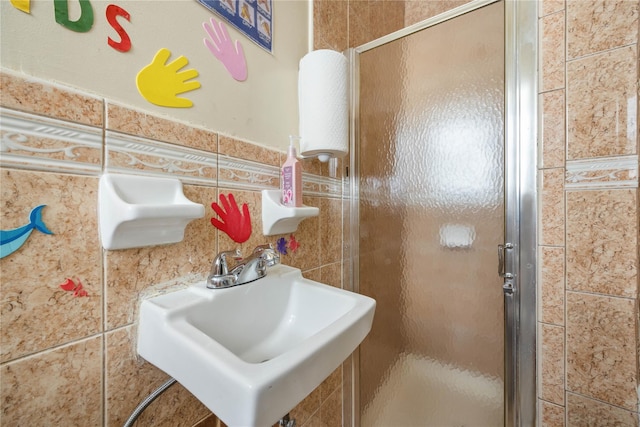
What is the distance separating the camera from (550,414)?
0.84 metres

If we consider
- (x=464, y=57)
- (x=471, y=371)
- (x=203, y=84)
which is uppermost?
(x=464, y=57)

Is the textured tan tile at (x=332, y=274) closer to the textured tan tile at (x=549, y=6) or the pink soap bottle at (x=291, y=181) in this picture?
the pink soap bottle at (x=291, y=181)

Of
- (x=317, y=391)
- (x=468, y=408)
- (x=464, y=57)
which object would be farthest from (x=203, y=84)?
(x=468, y=408)

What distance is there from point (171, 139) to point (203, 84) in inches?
7.0

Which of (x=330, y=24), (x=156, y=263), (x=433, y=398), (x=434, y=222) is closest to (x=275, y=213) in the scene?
(x=156, y=263)

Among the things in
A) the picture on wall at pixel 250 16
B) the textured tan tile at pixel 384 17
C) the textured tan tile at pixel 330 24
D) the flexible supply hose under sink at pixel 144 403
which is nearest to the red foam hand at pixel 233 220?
the flexible supply hose under sink at pixel 144 403

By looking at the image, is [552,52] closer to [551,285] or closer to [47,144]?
[551,285]

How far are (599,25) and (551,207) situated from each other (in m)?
0.56

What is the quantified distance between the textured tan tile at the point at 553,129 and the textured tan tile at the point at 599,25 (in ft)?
0.44

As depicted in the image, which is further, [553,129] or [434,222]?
[434,222]

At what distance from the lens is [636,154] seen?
0.71 m

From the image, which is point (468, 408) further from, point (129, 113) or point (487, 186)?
point (129, 113)

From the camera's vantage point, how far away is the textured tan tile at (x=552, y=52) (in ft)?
2.67

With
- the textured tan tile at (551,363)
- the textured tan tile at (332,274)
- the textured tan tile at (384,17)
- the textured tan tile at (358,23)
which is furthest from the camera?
the textured tan tile at (384,17)
